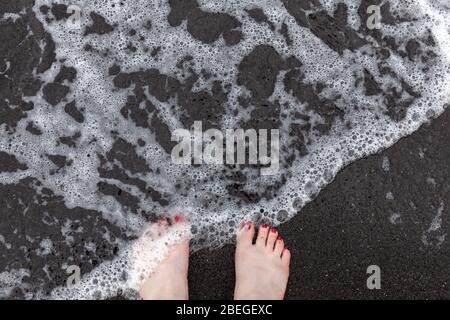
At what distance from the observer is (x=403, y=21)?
205 cm

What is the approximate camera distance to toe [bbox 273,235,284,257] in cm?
193

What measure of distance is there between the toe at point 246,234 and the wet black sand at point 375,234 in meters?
0.12

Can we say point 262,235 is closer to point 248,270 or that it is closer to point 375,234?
point 248,270

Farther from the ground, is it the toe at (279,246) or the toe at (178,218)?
the toe at (178,218)

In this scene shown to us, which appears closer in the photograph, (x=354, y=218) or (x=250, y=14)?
(x=354, y=218)

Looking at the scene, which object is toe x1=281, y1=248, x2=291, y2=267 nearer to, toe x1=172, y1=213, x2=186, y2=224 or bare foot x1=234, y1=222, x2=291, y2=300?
bare foot x1=234, y1=222, x2=291, y2=300

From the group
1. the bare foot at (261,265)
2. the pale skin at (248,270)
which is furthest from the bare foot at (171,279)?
the bare foot at (261,265)

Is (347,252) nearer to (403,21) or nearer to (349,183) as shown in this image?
(349,183)

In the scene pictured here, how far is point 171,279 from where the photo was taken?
1.91 metres

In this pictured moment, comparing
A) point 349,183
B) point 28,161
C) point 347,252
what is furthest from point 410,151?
point 28,161

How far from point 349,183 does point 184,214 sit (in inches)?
25.7

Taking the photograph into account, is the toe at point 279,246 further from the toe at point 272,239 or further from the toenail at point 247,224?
the toenail at point 247,224

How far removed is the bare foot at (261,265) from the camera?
6.28ft
